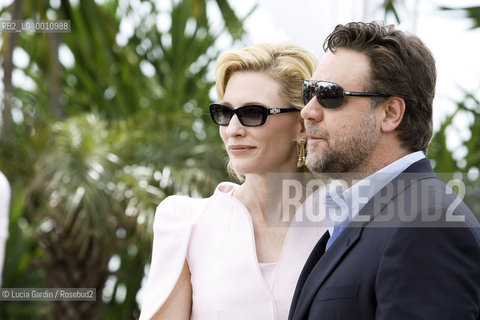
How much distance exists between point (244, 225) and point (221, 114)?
15.5 inches

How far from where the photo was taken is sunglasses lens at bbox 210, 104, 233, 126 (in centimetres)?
245

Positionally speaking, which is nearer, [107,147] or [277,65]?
[277,65]

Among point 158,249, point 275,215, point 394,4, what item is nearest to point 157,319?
point 158,249

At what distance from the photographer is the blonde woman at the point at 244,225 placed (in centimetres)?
228

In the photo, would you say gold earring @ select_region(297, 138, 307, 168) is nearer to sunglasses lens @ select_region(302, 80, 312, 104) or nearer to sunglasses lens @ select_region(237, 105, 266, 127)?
sunglasses lens @ select_region(237, 105, 266, 127)

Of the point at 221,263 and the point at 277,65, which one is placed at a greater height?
the point at 277,65

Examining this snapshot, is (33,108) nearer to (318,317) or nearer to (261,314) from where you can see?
(261,314)

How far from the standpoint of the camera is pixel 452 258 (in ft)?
4.82

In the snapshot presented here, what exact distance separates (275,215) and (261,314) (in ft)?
1.24

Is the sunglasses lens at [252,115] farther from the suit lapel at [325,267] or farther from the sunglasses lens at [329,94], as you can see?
the suit lapel at [325,267]

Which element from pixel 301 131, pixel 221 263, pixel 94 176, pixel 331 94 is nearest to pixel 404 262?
pixel 331 94

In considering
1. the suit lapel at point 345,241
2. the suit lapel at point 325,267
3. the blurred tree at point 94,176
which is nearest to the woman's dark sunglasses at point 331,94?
the suit lapel at point 345,241

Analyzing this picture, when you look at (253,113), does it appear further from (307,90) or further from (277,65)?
(307,90)

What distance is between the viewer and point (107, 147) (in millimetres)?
6133
